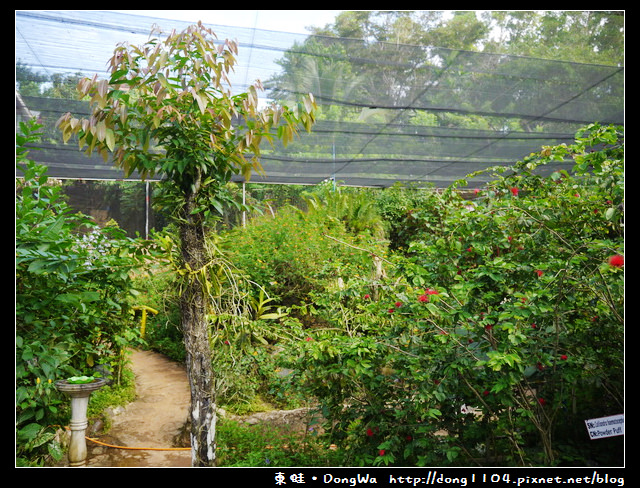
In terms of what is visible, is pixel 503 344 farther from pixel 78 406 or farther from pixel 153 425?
pixel 153 425

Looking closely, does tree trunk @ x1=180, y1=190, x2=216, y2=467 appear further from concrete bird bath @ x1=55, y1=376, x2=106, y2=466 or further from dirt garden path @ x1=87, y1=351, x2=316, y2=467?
concrete bird bath @ x1=55, y1=376, x2=106, y2=466

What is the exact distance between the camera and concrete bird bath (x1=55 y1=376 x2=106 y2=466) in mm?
3141

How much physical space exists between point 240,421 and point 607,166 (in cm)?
322

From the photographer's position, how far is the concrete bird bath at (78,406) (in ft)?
10.3

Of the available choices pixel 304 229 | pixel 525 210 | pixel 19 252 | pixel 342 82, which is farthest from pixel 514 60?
pixel 19 252

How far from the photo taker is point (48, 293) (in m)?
2.90

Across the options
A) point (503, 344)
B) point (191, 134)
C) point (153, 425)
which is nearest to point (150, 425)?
point (153, 425)

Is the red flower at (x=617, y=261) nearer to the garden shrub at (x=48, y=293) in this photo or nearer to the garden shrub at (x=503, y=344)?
the garden shrub at (x=503, y=344)

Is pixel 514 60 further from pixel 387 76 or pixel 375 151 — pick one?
pixel 375 151

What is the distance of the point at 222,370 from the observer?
4.05m

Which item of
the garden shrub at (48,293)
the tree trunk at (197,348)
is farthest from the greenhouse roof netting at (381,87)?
the tree trunk at (197,348)

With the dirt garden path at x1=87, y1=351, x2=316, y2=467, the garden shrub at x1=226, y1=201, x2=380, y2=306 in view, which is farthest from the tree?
the garden shrub at x1=226, y1=201, x2=380, y2=306

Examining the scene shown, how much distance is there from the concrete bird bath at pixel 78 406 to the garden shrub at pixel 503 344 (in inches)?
61.2

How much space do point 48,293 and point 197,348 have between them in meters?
1.03
